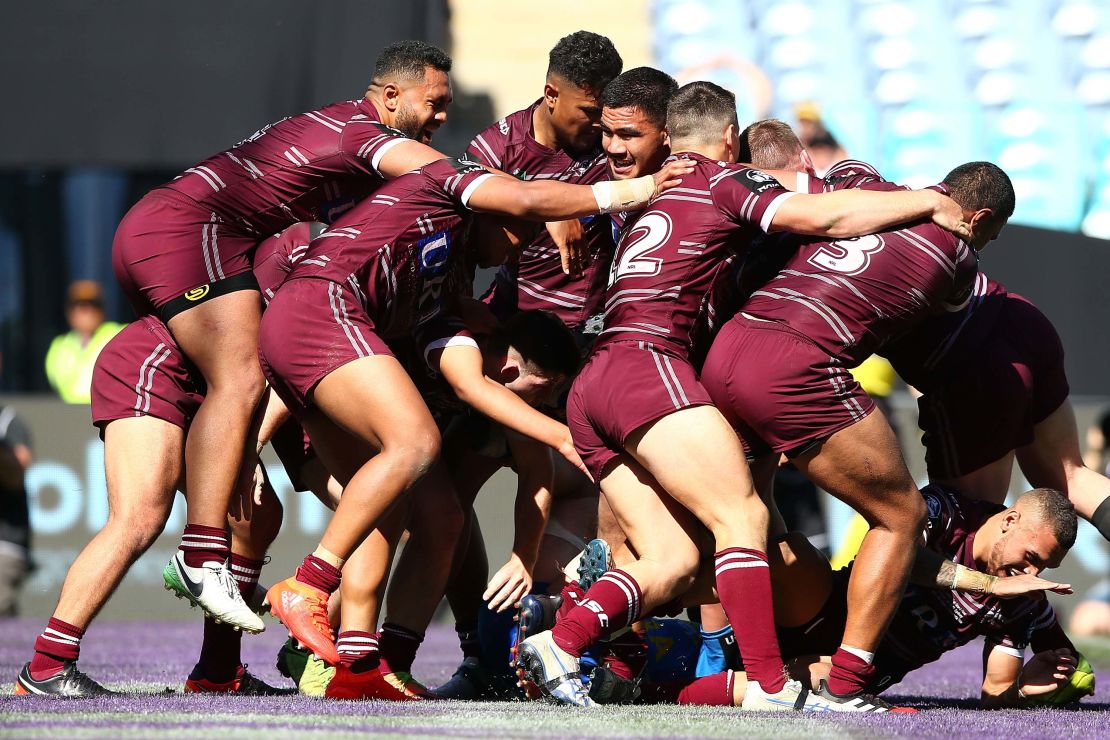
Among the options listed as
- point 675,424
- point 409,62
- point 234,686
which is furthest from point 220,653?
point 409,62

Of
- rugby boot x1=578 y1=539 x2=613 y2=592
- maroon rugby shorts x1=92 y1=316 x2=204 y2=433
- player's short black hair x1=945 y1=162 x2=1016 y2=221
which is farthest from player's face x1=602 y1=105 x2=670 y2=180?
maroon rugby shorts x1=92 y1=316 x2=204 y2=433

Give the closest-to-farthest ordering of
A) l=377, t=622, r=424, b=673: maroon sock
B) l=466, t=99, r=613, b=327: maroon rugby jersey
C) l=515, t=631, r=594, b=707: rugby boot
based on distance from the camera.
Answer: l=515, t=631, r=594, b=707: rugby boot → l=377, t=622, r=424, b=673: maroon sock → l=466, t=99, r=613, b=327: maroon rugby jersey

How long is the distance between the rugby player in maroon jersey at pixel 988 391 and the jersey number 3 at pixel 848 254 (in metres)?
0.53

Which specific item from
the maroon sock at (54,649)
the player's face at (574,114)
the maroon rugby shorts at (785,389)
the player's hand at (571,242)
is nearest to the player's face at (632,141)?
the player's hand at (571,242)

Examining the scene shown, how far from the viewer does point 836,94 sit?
14.0 metres

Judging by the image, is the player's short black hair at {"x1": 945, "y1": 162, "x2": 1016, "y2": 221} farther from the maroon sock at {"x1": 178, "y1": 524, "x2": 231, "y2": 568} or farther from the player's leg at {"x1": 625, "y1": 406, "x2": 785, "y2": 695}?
the maroon sock at {"x1": 178, "y1": 524, "x2": 231, "y2": 568}

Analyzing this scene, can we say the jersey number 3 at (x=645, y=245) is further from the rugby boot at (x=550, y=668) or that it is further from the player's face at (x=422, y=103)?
the rugby boot at (x=550, y=668)

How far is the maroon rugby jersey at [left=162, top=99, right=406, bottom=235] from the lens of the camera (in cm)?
485

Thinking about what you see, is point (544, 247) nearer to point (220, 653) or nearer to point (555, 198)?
point (555, 198)

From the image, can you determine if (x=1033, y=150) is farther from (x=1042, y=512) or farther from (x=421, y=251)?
(x=421, y=251)

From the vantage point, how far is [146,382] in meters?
4.74

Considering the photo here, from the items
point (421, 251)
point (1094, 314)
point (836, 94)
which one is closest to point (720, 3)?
point (836, 94)

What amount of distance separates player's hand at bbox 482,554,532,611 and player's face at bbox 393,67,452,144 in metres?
1.57

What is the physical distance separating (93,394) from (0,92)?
20.3 feet
